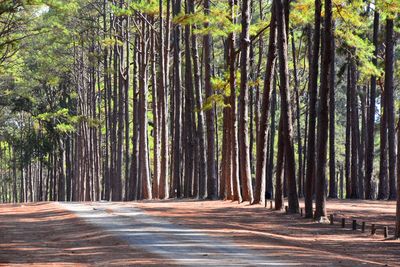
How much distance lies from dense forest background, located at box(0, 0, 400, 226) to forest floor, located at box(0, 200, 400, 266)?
101 inches

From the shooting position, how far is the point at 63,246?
58.0 ft

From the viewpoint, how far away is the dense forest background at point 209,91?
26.5m

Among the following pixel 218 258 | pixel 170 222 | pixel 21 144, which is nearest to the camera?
pixel 218 258

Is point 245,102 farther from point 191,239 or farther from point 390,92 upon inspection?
point 191,239

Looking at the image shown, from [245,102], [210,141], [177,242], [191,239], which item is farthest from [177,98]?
[177,242]

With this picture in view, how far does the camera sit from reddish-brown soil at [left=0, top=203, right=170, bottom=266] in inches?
578

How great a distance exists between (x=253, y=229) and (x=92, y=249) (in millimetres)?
5611

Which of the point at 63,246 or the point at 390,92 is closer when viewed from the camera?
the point at 63,246

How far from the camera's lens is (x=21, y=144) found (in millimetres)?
72125

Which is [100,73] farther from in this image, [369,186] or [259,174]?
[259,174]

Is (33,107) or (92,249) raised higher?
(33,107)

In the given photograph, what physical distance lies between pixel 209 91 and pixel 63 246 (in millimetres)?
19720

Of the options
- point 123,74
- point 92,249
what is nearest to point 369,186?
point 123,74

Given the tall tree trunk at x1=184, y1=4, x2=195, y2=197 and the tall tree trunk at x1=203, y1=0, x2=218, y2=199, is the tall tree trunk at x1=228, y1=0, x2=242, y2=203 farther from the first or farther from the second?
the tall tree trunk at x1=184, y1=4, x2=195, y2=197
